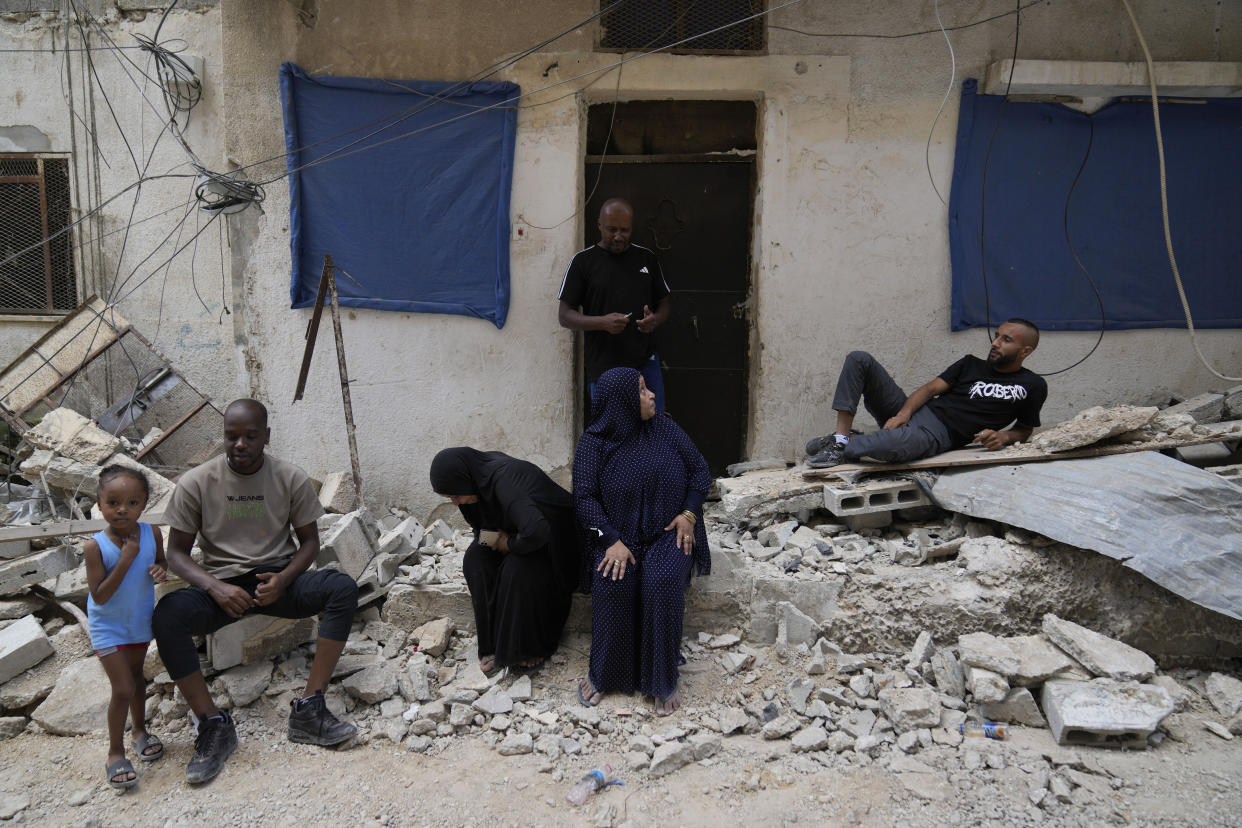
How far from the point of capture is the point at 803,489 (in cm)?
448

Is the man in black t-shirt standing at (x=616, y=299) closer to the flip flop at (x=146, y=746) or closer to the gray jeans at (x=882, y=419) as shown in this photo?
the gray jeans at (x=882, y=419)

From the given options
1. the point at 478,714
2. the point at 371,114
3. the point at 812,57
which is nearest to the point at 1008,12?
the point at 812,57

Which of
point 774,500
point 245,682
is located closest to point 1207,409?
point 774,500

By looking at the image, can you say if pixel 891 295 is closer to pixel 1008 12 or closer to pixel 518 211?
pixel 1008 12

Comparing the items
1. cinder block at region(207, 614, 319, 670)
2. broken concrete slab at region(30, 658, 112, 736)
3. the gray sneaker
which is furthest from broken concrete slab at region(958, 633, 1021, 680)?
broken concrete slab at region(30, 658, 112, 736)

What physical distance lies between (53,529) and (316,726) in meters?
1.87

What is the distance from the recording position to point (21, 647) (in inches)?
146

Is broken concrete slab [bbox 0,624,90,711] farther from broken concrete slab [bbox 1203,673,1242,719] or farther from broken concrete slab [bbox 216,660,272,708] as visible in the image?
broken concrete slab [bbox 1203,673,1242,719]

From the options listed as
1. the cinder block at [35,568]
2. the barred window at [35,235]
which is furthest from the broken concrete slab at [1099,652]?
the barred window at [35,235]

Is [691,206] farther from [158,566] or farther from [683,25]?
[158,566]

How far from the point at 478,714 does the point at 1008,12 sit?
16.4 ft

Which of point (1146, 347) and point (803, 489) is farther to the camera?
point (1146, 347)

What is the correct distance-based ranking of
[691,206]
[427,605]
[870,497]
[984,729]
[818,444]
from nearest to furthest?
[984,729]
[427,605]
[870,497]
[818,444]
[691,206]

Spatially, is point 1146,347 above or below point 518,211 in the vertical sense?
below
